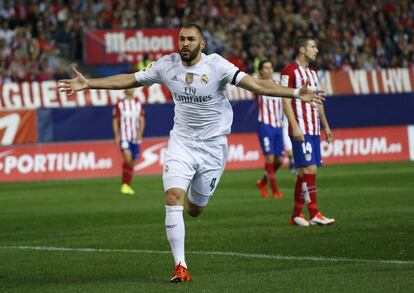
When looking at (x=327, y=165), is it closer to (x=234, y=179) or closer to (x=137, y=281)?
(x=234, y=179)

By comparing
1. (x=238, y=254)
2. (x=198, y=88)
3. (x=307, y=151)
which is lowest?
(x=238, y=254)

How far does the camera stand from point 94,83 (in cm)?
1022

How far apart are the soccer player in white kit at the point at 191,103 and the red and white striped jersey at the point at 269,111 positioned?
9.45 meters

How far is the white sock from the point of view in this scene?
9.72 meters

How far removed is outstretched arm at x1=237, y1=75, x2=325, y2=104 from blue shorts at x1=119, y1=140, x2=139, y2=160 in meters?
Result: 12.8

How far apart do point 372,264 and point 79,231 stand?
531cm

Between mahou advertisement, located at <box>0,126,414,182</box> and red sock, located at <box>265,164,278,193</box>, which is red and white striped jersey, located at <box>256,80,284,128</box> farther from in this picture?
mahou advertisement, located at <box>0,126,414,182</box>

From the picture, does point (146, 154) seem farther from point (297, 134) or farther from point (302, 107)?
point (297, 134)

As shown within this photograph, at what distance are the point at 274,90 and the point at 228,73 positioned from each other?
47 cm

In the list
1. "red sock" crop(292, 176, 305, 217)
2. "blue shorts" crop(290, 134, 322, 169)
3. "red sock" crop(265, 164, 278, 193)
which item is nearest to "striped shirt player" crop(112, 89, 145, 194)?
"red sock" crop(265, 164, 278, 193)

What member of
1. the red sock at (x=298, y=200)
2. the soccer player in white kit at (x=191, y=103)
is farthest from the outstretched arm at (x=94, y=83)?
the red sock at (x=298, y=200)

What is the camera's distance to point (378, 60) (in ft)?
123

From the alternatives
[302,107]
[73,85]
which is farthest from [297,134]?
[73,85]

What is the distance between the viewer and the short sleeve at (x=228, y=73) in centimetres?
998
